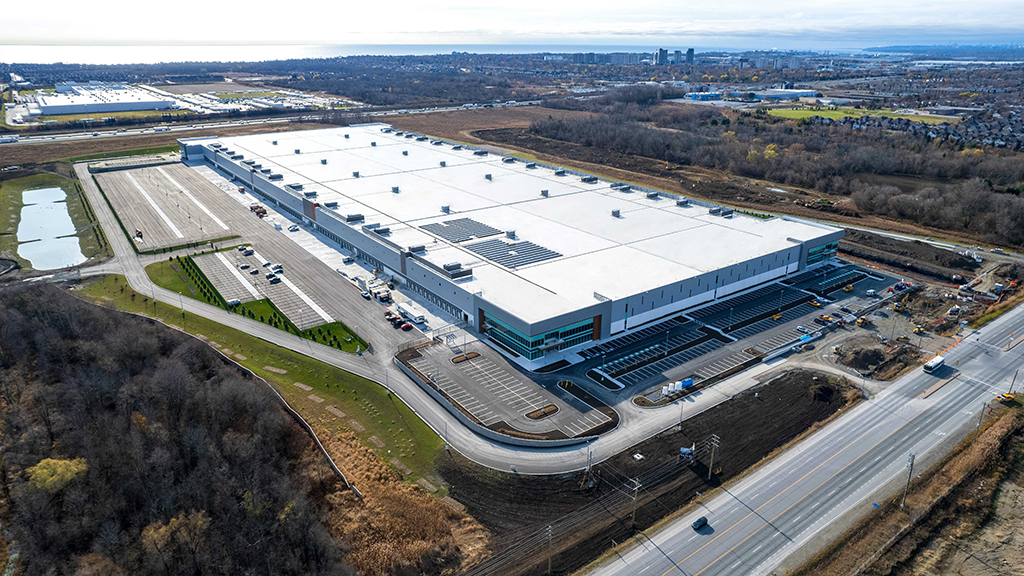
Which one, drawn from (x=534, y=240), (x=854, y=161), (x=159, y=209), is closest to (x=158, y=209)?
(x=159, y=209)

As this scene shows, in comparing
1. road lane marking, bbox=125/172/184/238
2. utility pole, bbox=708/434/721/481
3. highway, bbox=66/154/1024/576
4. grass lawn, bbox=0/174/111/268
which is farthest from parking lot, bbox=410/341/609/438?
grass lawn, bbox=0/174/111/268

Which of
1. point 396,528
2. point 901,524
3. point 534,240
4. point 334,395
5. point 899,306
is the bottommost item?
point 901,524

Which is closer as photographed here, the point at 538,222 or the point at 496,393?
the point at 496,393

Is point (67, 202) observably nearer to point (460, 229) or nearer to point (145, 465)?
point (460, 229)

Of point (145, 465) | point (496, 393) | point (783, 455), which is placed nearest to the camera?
point (145, 465)

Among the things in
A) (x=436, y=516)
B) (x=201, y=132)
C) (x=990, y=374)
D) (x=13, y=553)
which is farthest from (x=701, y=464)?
(x=201, y=132)

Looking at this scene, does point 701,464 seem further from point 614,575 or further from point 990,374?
point 990,374

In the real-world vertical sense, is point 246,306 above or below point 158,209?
below

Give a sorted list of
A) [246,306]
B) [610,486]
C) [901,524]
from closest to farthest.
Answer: [901,524] < [610,486] < [246,306]
